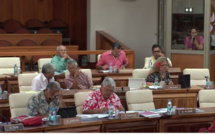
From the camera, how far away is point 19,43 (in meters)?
13.8

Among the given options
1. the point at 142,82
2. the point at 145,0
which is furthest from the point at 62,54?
the point at 145,0

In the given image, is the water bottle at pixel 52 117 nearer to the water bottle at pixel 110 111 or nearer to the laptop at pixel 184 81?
the water bottle at pixel 110 111

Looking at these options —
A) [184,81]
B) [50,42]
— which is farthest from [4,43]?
[184,81]

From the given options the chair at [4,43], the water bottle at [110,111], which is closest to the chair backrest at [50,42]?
the chair at [4,43]

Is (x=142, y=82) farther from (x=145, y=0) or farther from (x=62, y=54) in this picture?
(x=145, y=0)

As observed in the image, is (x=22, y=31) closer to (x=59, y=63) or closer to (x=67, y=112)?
(x=59, y=63)

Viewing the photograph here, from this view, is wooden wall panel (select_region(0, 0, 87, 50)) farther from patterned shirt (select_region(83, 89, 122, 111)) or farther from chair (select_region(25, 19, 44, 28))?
patterned shirt (select_region(83, 89, 122, 111))

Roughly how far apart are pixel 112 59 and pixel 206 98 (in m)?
3.18

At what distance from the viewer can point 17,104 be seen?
23.0ft

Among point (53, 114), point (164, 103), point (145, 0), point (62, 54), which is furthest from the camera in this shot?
point (145, 0)

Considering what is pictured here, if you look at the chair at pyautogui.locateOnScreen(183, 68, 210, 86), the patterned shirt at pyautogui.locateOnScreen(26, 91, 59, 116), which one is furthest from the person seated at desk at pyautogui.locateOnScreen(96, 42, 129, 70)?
the patterned shirt at pyautogui.locateOnScreen(26, 91, 59, 116)

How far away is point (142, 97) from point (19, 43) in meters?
6.81

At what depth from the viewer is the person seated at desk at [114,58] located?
417 inches

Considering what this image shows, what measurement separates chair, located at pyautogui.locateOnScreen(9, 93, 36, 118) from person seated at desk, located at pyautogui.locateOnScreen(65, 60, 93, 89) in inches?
64.1
